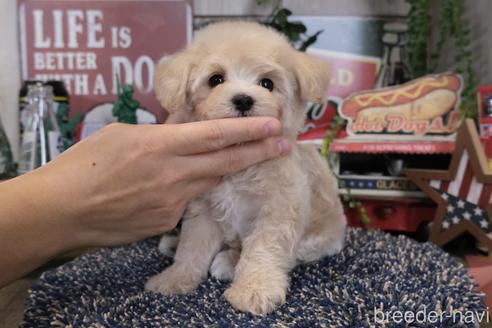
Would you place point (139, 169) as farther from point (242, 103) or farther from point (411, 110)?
point (411, 110)

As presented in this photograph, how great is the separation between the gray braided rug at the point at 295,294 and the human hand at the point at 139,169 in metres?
0.19

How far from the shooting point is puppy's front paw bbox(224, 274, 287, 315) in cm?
104

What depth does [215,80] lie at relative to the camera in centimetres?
126

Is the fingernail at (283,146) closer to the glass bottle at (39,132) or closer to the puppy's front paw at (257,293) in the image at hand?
the puppy's front paw at (257,293)

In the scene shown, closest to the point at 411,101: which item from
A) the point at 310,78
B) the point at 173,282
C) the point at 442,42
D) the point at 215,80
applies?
the point at 442,42

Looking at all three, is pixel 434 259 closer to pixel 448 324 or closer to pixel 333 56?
pixel 448 324

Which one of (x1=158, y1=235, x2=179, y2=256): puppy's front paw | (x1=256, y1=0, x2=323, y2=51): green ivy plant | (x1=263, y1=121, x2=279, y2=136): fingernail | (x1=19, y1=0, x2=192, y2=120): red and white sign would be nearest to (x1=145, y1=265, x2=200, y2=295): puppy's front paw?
(x1=158, y1=235, x2=179, y2=256): puppy's front paw

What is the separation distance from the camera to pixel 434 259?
1383 mm

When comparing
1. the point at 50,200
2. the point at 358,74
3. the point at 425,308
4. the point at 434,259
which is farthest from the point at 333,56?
the point at 50,200

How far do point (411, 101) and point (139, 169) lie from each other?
4.68ft

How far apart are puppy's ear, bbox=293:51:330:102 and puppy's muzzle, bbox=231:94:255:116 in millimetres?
205

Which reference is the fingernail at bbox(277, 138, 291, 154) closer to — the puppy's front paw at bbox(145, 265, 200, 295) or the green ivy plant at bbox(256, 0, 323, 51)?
the puppy's front paw at bbox(145, 265, 200, 295)

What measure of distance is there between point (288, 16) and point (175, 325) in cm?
173

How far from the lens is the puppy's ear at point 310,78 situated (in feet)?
4.11
